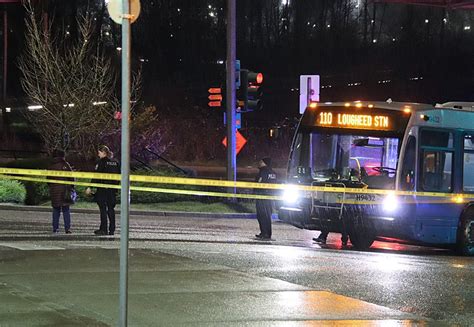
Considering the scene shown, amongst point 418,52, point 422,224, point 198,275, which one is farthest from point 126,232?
point 418,52

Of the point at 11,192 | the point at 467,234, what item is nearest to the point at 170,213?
the point at 11,192

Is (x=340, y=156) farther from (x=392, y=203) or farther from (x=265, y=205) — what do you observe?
(x=265, y=205)

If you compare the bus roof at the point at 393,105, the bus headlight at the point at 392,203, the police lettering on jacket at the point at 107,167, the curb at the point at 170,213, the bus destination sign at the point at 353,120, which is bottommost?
the curb at the point at 170,213

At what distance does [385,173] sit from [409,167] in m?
0.53

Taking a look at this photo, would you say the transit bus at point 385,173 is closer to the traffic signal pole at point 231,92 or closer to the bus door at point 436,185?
the bus door at point 436,185

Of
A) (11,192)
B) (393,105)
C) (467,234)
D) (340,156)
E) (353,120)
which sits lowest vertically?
(467,234)

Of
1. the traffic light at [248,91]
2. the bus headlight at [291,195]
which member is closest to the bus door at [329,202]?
the bus headlight at [291,195]

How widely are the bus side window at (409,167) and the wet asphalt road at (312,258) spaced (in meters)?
1.38

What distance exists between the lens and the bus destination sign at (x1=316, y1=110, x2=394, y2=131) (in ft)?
42.4

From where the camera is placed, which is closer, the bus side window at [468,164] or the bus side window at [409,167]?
the bus side window at [409,167]

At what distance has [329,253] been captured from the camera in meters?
12.5

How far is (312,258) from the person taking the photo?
11.5 m

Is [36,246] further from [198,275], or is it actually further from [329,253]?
[329,253]

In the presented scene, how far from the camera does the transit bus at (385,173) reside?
41.4ft
